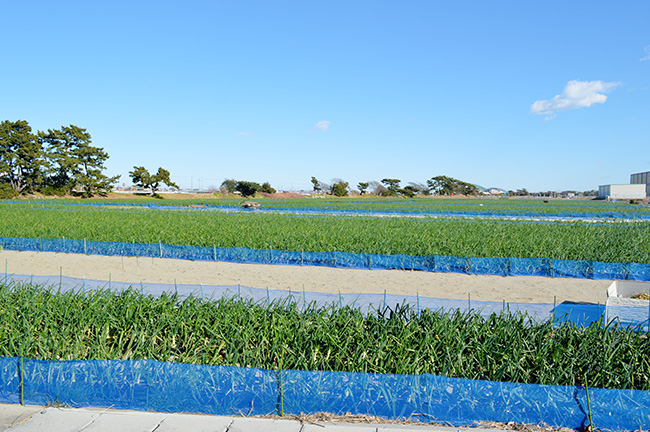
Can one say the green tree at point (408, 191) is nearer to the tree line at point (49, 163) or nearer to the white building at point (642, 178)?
the white building at point (642, 178)

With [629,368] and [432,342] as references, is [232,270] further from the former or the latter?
[629,368]

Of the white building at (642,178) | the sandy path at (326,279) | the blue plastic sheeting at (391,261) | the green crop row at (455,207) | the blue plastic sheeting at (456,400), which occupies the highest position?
the white building at (642,178)

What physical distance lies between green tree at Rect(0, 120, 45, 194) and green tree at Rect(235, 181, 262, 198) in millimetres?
42521

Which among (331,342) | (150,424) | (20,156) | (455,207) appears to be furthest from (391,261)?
(20,156)

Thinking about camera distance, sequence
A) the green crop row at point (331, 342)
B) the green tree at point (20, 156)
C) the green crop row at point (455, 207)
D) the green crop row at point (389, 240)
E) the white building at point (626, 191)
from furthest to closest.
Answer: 1. the white building at point (626, 191)
2. the green tree at point (20, 156)
3. the green crop row at point (455, 207)
4. the green crop row at point (389, 240)
5. the green crop row at point (331, 342)

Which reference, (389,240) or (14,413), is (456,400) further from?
(389,240)

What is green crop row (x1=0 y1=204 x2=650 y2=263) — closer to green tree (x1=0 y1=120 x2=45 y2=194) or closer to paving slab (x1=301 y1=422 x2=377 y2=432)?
paving slab (x1=301 y1=422 x2=377 y2=432)

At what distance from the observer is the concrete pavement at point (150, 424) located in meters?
3.82

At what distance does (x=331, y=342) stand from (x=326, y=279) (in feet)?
26.3

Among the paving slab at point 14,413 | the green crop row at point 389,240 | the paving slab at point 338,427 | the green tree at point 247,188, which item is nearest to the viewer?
the paving slab at point 338,427

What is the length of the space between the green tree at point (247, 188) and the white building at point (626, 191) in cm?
8455

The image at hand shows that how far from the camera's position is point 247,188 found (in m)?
102

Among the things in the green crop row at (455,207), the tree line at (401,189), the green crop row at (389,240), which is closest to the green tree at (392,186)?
the tree line at (401,189)

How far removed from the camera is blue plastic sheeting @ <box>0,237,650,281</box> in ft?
44.8
